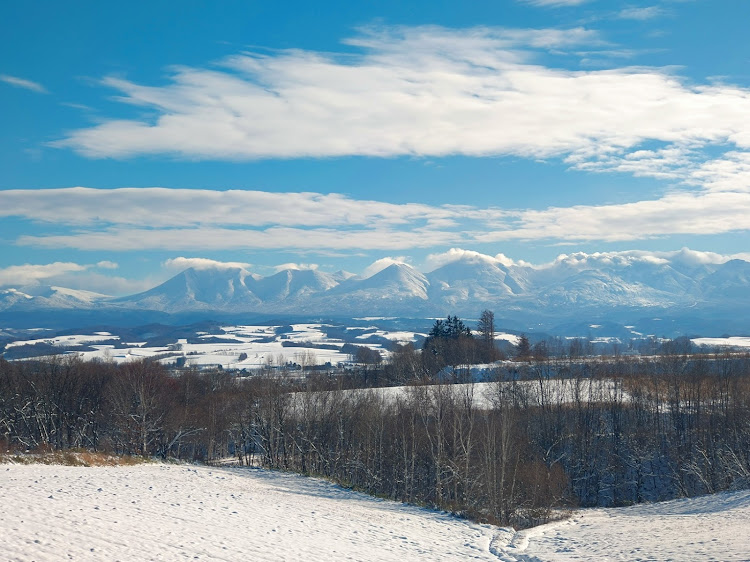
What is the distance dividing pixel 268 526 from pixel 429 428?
3531cm

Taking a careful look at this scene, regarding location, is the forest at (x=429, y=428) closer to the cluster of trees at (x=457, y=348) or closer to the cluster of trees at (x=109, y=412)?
the cluster of trees at (x=109, y=412)

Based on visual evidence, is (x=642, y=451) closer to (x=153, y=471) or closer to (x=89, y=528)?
(x=153, y=471)

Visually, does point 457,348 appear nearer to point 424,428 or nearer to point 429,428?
point 429,428

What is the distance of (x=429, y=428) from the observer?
5631 centimetres

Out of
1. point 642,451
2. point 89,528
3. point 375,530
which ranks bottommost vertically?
point 642,451

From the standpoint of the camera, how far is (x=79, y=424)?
58031 mm

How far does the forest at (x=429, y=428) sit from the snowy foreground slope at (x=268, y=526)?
1081cm

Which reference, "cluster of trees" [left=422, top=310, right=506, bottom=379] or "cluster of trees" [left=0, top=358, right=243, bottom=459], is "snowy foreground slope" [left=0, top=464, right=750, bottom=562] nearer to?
"cluster of trees" [left=0, top=358, right=243, bottom=459]

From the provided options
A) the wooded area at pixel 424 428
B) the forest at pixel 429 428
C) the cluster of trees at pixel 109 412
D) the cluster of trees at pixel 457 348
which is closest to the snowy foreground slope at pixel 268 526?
the forest at pixel 429 428

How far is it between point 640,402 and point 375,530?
176 feet

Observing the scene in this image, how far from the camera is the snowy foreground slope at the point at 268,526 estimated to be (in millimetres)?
16875

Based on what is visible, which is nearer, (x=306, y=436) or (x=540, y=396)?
(x=306, y=436)

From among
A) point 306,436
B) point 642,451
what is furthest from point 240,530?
point 642,451

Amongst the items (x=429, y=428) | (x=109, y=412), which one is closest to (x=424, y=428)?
(x=429, y=428)
